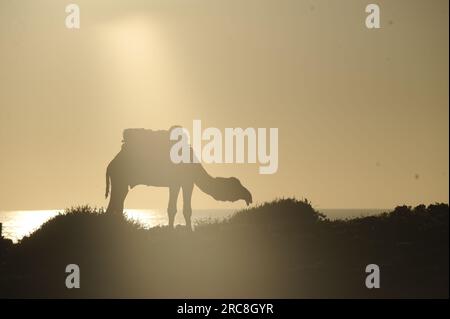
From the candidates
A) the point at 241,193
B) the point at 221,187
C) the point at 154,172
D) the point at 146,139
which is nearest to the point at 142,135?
the point at 146,139

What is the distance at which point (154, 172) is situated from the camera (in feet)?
69.2

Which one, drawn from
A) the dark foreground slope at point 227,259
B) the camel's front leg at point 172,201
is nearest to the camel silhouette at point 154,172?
the camel's front leg at point 172,201

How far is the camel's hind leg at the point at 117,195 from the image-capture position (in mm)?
21328

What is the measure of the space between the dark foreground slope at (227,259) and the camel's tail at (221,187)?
116 centimetres

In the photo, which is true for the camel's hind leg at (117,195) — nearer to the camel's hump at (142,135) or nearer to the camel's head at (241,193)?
the camel's hump at (142,135)

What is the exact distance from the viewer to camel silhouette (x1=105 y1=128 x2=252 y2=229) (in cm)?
2108

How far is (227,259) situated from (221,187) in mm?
4700

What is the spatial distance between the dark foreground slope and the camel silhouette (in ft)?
4.20

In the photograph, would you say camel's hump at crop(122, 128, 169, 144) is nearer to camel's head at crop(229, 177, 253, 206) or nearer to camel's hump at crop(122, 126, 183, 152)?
camel's hump at crop(122, 126, 183, 152)

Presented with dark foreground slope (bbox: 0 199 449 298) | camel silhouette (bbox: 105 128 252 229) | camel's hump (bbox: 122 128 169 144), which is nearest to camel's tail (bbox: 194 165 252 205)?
camel silhouette (bbox: 105 128 252 229)

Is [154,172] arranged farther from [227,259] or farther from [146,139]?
[227,259]
